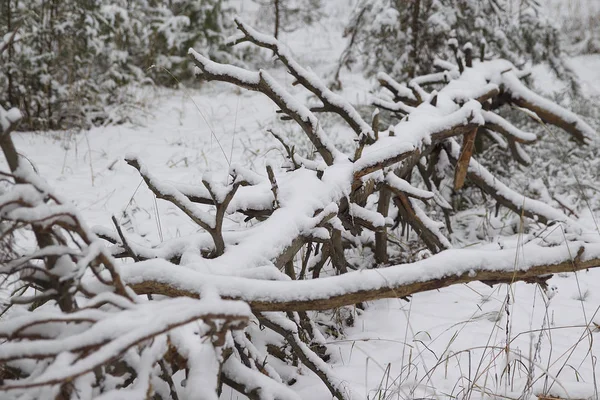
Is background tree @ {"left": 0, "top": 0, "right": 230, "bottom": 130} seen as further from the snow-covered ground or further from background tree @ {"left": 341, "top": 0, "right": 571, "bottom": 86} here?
background tree @ {"left": 341, "top": 0, "right": 571, "bottom": 86}

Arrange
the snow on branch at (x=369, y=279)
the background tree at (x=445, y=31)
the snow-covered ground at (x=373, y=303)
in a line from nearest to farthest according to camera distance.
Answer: the snow on branch at (x=369, y=279), the snow-covered ground at (x=373, y=303), the background tree at (x=445, y=31)

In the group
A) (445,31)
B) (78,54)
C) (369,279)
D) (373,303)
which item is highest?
(445,31)

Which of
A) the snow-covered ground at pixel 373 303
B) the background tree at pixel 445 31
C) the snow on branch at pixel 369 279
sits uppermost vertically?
the background tree at pixel 445 31

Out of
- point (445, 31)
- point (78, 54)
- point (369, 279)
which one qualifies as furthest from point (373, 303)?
point (78, 54)

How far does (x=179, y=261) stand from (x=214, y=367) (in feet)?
2.01

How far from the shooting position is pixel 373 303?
2.60 m

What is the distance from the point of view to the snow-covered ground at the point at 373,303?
1.81 metres

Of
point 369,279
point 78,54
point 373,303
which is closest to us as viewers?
point 369,279

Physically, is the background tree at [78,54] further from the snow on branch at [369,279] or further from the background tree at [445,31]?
the snow on branch at [369,279]

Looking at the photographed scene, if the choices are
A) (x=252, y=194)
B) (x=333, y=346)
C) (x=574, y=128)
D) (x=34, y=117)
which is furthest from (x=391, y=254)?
(x=34, y=117)

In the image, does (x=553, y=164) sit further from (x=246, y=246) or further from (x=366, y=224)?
(x=246, y=246)

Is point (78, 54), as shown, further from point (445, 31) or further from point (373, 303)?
point (373, 303)

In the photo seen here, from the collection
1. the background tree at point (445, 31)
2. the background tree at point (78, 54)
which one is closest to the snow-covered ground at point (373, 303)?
the background tree at point (78, 54)

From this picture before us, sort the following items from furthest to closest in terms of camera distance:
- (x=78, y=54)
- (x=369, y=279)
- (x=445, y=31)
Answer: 1. (x=78, y=54)
2. (x=445, y=31)
3. (x=369, y=279)
